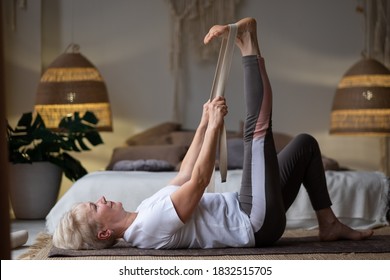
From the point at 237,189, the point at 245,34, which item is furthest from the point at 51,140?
the point at 245,34

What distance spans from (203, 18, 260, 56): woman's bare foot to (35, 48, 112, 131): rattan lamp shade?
7.48ft

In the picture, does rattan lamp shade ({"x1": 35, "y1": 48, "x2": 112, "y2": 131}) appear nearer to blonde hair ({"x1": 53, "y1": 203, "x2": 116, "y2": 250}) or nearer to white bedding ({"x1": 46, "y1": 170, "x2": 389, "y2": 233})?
white bedding ({"x1": 46, "y1": 170, "x2": 389, "y2": 233})

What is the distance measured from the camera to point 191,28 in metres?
4.56

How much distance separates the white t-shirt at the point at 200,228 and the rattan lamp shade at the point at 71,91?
7.43ft

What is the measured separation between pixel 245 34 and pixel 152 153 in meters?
1.98

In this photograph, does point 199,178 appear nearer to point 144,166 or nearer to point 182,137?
point 144,166

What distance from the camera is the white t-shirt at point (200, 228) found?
210cm

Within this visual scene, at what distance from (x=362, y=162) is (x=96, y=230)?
2.70 meters

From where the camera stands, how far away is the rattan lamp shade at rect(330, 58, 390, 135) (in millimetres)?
4308

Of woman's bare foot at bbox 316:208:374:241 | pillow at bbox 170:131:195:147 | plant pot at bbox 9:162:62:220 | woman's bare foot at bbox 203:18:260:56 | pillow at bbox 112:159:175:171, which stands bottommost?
plant pot at bbox 9:162:62:220

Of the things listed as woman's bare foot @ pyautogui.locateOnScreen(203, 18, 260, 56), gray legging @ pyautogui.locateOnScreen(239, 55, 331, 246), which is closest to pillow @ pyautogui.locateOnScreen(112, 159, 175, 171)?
gray legging @ pyautogui.locateOnScreen(239, 55, 331, 246)

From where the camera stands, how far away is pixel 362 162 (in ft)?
14.7

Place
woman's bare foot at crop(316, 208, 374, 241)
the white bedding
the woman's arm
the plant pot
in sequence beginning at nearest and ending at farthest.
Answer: the woman's arm
woman's bare foot at crop(316, 208, 374, 241)
the white bedding
the plant pot
